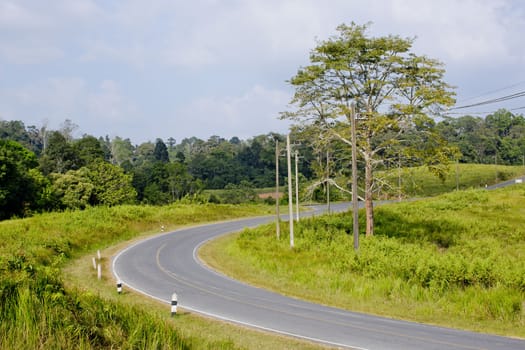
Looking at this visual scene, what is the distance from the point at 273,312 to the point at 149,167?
109 m

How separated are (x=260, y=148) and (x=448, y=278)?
478ft

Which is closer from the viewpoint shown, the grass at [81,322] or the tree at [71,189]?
the grass at [81,322]

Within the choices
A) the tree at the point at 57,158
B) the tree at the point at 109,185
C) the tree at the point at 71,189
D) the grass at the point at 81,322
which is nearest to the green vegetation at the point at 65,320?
the grass at the point at 81,322

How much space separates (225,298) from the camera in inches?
903

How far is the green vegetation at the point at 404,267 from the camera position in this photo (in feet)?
64.6

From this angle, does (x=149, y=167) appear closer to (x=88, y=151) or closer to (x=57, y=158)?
(x=88, y=151)

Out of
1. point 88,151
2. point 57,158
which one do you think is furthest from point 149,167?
point 57,158

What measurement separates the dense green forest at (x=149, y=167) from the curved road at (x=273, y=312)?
12.0 meters

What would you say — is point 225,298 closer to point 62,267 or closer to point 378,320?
point 378,320

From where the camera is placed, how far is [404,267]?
25.0 metres

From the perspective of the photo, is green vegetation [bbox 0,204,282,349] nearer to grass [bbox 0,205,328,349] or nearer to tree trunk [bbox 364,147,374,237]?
grass [bbox 0,205,328,349]

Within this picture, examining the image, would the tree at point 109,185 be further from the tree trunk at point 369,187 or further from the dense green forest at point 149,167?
the tree trunk at point 369,187

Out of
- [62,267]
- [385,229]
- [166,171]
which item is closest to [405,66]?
[385,229]

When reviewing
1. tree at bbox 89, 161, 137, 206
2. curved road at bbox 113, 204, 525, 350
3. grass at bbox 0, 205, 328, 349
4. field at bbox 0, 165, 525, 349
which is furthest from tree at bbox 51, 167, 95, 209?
grass at bbox 0, 205, 328, 349
